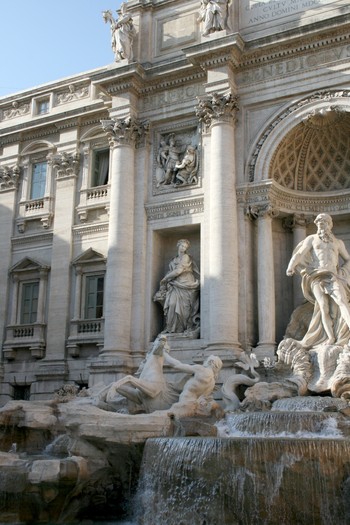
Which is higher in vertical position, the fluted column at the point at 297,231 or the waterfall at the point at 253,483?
the fluted column at the point at 297,231

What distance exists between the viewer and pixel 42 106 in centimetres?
2419

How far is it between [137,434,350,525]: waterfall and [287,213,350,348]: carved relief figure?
6290mm

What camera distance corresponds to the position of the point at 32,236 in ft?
74.4

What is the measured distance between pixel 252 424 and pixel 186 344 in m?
5.93

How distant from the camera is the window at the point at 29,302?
22163 mm

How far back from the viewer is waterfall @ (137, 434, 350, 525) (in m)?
9.75

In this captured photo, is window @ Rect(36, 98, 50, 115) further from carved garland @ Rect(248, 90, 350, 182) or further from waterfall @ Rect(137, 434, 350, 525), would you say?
waterfall @ Rect(137, 434, 350, 525)

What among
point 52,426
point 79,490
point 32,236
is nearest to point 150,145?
point 32,236

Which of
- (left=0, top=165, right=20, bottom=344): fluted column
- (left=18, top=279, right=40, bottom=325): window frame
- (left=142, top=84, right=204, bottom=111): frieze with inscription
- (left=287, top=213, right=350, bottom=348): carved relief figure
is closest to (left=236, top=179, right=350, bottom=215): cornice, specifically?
(left=287, top=213, right=350, bottom=348): carved relief figure

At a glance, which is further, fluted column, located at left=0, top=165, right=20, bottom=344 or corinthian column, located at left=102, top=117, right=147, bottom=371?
fluted column, located at left=0, top=165, right=20, bottom=344

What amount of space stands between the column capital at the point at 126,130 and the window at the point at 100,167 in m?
1.91

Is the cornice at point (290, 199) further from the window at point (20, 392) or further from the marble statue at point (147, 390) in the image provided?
the window at point (20, 392)

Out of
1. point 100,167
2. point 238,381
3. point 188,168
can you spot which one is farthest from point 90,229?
point 238,381

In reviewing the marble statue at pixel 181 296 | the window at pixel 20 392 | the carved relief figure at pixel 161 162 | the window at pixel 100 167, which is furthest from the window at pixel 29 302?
the carved relief figure at pixel 161 162
